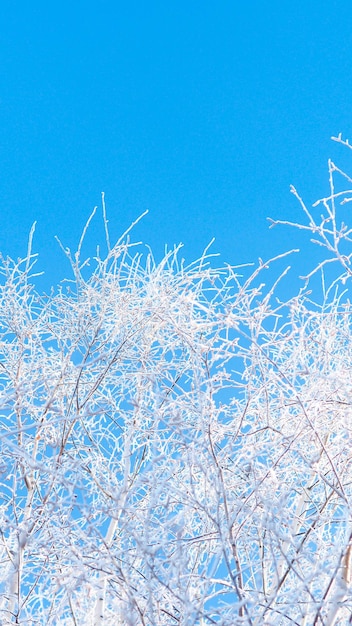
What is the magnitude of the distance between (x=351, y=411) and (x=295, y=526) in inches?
65.4

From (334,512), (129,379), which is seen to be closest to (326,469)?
(334,512)

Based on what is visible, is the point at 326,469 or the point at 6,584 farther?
the point at 6,584

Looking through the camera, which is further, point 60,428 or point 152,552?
point 60,428

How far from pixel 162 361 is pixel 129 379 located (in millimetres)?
376

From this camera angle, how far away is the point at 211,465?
4.02 meters

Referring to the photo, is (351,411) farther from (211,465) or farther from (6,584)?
(6,584)

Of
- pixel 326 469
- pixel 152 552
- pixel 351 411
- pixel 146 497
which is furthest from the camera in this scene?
pixel 146 497

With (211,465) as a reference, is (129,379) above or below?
above

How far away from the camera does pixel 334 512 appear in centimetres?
545

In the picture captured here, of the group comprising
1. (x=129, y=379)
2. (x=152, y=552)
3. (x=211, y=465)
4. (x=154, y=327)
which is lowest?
(x=152, y=552)

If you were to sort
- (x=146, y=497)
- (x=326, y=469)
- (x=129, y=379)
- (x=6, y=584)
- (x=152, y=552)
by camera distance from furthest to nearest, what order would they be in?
(x=129, y=379) < (x=146, y=497) < (x=6, y=584) < (x=326, y=469) < (x=152, y=552)

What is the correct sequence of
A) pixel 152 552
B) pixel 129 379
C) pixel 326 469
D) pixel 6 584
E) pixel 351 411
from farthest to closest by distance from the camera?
pixel 129 379, pixel 6 584, pixel 326 469, pixel 351 411, pixel 152 552

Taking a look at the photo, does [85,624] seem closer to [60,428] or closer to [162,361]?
[60,428]

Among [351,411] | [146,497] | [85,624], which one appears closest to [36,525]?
[85,624]
